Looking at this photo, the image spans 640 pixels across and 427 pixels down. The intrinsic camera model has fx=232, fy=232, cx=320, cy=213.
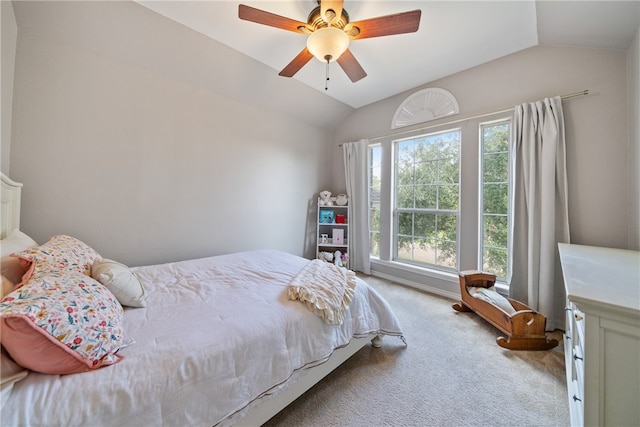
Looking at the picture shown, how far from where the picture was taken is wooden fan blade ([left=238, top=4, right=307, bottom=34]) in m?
1.49

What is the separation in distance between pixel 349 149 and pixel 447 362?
2964 millimetres

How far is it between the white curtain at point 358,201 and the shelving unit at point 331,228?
0.38 feet

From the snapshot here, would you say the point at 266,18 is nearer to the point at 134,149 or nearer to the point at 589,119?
the point at 134,149

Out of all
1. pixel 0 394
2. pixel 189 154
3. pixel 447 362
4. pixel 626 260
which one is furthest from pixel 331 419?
pixel 189 154

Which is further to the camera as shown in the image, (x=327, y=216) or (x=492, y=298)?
(x=327, y=216)

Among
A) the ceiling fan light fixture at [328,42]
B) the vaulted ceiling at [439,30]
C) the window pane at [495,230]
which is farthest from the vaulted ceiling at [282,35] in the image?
the window pane at [495,230]

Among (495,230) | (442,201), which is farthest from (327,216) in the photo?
(495,230)

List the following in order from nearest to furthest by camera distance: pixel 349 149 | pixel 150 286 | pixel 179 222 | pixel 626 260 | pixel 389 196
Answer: pixel 626 260 → pixel 150 286 → pixel 179 222 → pixel 389 196 → pixel 349 149

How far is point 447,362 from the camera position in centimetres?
168

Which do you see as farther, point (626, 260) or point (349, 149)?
point (349, 149)

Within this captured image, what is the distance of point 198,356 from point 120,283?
2.21ft

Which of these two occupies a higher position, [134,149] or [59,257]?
[134,149]

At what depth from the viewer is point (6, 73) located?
1606 mm

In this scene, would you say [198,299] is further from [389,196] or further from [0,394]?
[389,196]
